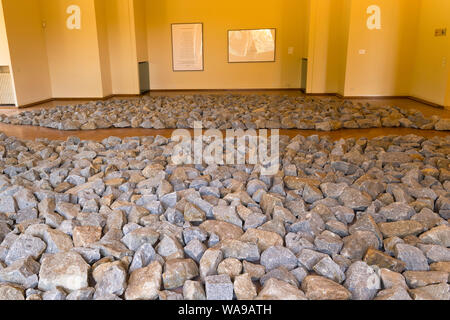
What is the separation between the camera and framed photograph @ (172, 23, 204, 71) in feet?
34.7

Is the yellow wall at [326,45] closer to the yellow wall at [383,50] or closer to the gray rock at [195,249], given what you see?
the yellow wall at [383,50]

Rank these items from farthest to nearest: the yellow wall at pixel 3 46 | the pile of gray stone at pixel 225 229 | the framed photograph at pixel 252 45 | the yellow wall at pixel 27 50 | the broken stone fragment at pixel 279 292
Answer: the framed photograph at pixel 252 45 < the yellow wall at pixel 27 50 < the yellow wall at pixel 3 46 < the pile of gray stone at pixel 225 229 < the broken stone fragment at pixel 279 292

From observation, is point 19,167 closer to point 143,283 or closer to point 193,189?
point 193,189

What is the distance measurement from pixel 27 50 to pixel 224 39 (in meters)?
5.10

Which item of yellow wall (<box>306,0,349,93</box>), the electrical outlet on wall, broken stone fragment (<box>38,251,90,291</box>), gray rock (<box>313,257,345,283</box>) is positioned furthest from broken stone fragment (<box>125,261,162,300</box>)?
yellow wall (<box>306,0,349,93</box>)

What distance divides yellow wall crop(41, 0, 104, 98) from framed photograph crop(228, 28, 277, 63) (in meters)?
3.84

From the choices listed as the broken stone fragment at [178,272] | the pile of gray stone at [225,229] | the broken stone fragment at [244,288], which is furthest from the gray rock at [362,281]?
the broken stone fragment at [178,272]

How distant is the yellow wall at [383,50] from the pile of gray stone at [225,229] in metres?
5.67

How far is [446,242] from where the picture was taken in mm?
1947

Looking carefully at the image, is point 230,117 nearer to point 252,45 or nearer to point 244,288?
point 244,288

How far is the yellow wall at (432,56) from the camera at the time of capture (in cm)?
707

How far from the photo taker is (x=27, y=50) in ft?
25.7

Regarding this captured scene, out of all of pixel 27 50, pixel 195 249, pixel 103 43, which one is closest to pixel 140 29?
pixel 103 43
